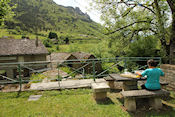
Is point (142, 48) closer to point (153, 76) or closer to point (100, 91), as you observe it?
point (153, 76)

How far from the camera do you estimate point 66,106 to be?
3.92m

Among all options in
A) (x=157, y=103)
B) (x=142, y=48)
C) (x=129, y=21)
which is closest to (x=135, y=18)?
(x=129, y=21)

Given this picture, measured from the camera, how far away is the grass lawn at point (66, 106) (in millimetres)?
3408

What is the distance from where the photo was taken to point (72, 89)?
215 inches

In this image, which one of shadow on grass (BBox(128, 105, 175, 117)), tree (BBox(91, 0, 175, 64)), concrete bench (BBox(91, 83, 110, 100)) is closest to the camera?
shadow on grass (BBox(128, 105, 175, 117))

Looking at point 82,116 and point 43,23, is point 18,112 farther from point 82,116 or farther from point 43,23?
point 43,23

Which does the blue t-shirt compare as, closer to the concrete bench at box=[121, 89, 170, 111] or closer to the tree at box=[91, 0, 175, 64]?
the concrete bench at box=[121, 89, 170, 111]

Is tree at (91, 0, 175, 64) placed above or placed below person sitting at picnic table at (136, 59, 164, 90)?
above

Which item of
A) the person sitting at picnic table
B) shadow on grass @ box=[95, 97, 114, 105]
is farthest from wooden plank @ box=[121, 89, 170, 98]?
shadow on grass @ box=[95, 97, 114, 105]

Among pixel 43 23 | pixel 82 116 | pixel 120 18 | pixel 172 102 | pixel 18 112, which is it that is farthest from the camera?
pixel 43 23

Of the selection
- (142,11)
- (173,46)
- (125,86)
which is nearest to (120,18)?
(142,11)

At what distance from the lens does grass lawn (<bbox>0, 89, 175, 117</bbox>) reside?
3408mm

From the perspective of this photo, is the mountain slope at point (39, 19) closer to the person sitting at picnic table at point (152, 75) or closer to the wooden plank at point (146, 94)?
the person sitting at picnic table at point (152, 75)

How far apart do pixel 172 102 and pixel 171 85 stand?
1.62 m
